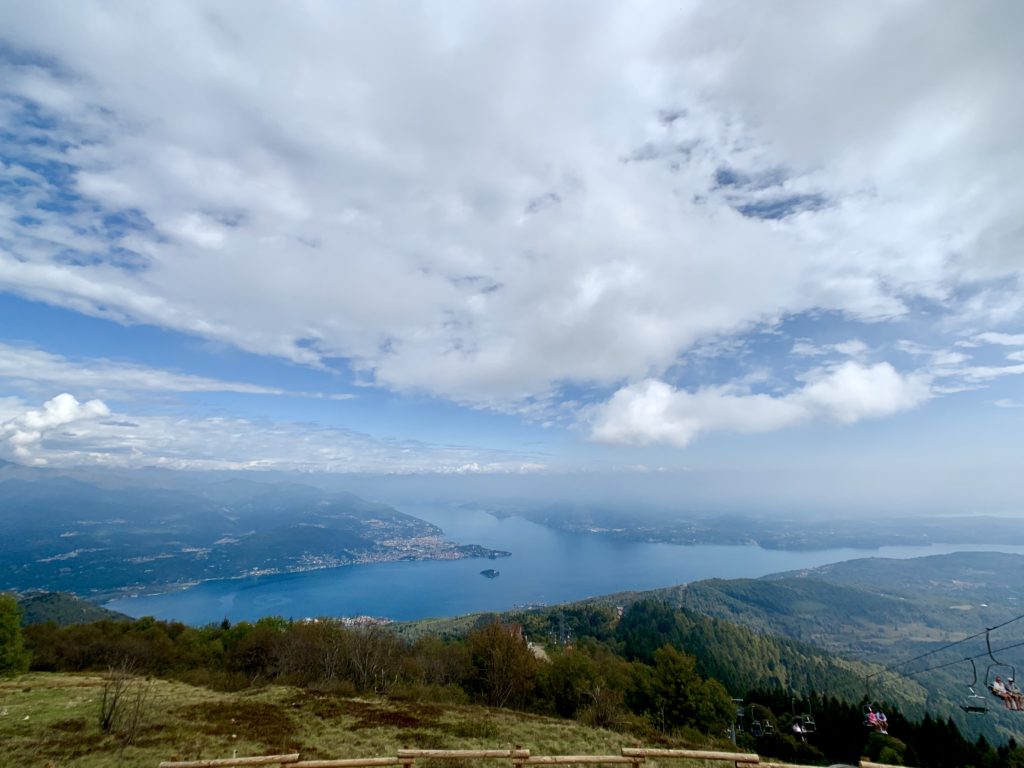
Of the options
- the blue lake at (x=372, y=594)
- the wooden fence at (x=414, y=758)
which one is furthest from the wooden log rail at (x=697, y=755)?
the blue lake at (x=372, y=594)

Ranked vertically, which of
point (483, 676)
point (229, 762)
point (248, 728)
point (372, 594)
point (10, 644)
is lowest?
point (372, 594)

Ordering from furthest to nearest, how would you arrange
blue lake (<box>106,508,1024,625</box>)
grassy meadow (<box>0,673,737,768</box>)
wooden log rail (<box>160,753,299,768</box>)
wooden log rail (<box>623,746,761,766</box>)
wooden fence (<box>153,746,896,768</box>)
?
1. blue lake (<box>106,508,1024,625</box>)
2. grassy meadow (<box>0,673,737,768</box>)
3. wooden log rail (<box>623,746,761,766</box>)
4. wooden fence (<box>153,746,896,768</box>)
5. wooden log rail (<box>160,753,299,768</box>)

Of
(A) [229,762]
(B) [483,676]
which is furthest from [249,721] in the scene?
(B) [483,676]

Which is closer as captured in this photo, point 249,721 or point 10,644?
point 249,721

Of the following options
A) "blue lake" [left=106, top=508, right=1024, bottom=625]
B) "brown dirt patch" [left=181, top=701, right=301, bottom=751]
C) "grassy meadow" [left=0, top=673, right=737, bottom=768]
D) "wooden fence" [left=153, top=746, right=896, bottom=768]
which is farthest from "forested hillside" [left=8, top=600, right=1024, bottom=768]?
"blue lake" [left=106, top=508, right=1024, bottom=625]

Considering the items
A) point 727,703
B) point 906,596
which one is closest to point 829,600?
point 906,596

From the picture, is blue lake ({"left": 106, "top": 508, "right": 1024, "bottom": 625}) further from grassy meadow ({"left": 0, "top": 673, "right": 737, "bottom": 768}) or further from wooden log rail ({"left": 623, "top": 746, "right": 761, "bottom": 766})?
wooden log rail ({"left": 623, "top": 746, "right": 761, "bottom": 766})

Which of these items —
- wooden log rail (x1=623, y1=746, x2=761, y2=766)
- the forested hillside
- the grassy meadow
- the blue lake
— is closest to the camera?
wooden log rail (x1=623, y1=746, x2=761, y2=766)

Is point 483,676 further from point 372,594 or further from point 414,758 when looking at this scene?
point 372,594

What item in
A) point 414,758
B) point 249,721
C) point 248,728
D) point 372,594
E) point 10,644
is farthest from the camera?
point 372,594

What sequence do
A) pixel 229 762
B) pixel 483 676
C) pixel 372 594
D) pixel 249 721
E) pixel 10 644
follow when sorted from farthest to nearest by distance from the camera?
pixel 372 594, pixel 483 676, pixel 10 644, pixel 249 721, pixel 229 762

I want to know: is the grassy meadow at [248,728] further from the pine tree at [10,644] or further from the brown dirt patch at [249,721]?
the pine tree at [10,644]

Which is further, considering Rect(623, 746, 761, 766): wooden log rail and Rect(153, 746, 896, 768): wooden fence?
Rect(623, 746, 761, 766): wooden log rail

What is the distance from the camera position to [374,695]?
898 inches
